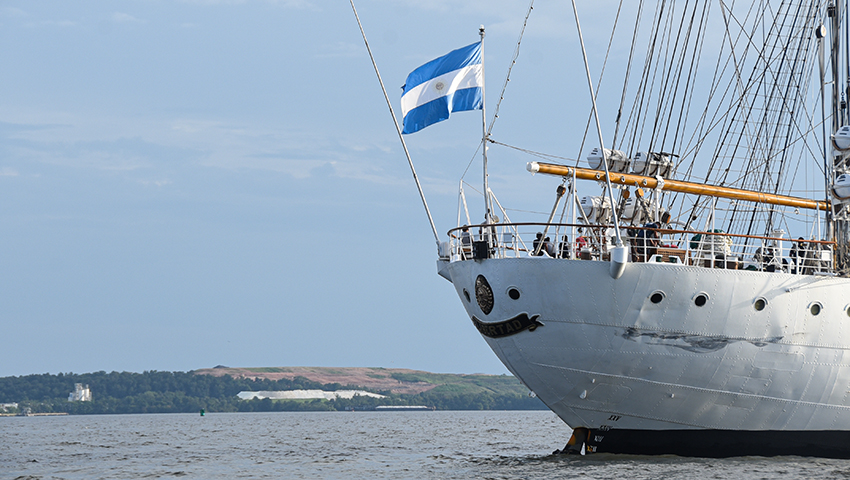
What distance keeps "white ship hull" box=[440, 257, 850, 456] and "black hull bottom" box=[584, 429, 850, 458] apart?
0.58 feet

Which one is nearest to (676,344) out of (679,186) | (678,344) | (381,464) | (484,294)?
(678,344)

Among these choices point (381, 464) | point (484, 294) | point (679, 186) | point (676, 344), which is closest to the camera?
point (676, 344)

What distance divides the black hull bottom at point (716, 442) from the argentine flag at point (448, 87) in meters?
11.0

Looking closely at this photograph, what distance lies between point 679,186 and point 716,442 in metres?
9.68

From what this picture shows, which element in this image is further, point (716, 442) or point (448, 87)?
point (716, 442)

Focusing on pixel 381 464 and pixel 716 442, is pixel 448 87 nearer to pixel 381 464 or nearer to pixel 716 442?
pixel 716 442

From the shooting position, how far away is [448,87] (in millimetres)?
28156

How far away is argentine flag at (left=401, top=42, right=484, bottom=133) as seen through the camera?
28.1 meters

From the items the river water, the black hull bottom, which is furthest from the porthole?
the black hull bottom

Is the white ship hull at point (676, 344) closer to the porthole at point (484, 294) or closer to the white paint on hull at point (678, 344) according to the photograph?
the white paint on hull at point (678, 344)

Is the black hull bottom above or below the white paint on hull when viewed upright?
below

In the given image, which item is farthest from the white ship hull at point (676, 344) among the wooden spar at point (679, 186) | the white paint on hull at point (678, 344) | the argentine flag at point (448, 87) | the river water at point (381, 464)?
the wooden spar at point (679, 186)

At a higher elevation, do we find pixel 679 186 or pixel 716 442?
pixel 679 186

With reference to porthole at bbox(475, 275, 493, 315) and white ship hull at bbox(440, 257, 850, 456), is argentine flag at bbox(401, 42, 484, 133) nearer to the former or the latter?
white ship hull at bbox(440, 257, 850, 456)
